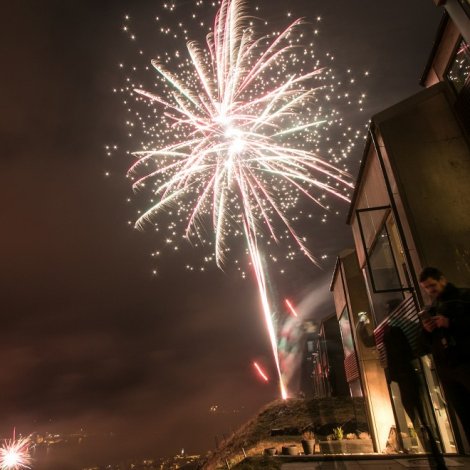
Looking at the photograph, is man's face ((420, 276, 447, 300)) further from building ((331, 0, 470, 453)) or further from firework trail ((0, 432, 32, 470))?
firework trail ((0, 432, 32, 470))

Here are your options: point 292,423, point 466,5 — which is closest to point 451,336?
point 466,5

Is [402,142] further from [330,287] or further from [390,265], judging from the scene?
[330,287]

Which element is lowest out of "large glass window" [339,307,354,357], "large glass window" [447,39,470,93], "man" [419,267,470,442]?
"man" [419,267,470,442]

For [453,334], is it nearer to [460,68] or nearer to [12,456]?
[460,68]

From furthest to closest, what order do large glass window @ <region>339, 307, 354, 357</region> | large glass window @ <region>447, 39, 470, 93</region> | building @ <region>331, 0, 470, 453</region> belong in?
large glass window @ <region>339, 307, 354, 357</region> < large glass window @ <region>447, 39, 470, 93</region> < building @ <region>331, 0, 470, 453</region>

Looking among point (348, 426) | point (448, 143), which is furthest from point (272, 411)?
point (448, 143)

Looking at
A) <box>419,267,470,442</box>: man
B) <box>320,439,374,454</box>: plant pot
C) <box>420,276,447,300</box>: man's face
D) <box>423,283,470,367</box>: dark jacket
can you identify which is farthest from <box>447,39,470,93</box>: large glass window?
<box>320,439,374,454</box>: plant pot

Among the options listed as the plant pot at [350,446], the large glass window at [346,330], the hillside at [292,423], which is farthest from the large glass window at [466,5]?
the hillside at [292,423]

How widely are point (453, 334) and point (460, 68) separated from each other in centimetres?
801

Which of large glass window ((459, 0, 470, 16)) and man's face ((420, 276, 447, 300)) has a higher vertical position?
large glass window ((459, 0, 470, 16))

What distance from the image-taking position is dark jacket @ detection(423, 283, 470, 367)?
344 cm

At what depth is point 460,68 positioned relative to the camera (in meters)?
8.75

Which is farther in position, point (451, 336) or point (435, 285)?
point (435, 285)

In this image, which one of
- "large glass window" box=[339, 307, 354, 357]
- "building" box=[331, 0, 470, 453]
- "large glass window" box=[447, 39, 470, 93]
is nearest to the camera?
"building" box=[331, 0, 470, 453]
